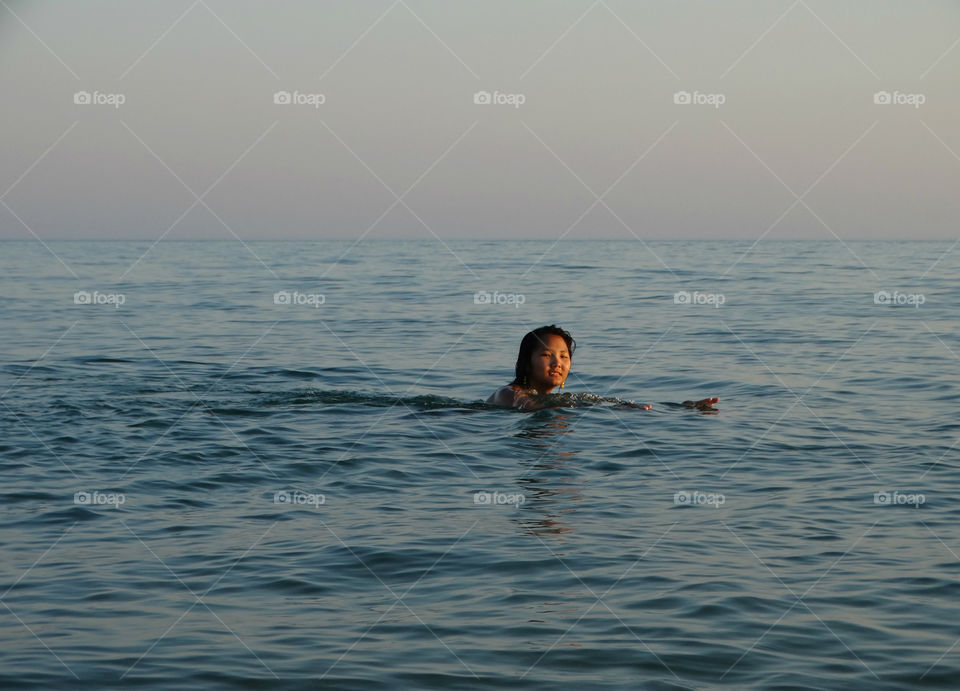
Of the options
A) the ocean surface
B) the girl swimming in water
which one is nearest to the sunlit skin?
the girl swimming in water

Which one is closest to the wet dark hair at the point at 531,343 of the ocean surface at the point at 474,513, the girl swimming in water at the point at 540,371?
the girl swimming in water at the point at 540,371

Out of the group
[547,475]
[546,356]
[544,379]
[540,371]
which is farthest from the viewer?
[544,379]

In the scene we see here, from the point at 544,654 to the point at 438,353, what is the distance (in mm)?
12774

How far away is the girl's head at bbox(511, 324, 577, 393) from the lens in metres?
12.6

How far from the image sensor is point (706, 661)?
5977mm

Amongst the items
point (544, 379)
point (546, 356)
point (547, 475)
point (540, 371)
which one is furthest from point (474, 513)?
point (544, 379)

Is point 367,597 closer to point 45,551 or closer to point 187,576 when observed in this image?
point 187,576

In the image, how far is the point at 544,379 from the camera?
1299 cm

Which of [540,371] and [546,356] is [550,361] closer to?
[546,356]

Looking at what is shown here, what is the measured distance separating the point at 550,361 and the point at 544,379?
0.36 meters

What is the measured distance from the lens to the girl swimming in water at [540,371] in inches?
498

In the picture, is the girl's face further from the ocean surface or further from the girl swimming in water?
the ocean surface

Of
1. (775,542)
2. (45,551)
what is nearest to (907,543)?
(775,542)

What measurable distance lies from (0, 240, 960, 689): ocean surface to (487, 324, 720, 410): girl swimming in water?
26cm
